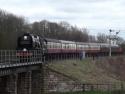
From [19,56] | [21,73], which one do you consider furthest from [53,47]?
[19,56]

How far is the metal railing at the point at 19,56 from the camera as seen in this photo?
40.0 meters

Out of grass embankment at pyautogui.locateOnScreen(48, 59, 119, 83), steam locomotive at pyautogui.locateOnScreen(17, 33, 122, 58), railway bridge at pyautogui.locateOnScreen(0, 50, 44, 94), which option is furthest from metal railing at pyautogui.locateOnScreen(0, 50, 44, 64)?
grass embankment at pyautogui.locateOnScreen(48, 59, 119, 83)

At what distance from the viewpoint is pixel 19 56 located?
45.7 m

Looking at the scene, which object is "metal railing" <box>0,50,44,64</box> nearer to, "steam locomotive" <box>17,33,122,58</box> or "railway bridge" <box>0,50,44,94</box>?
"railway bridge" <box>0,50,44,94</box>

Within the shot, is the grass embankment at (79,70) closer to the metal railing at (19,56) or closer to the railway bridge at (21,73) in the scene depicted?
the railway bridge at (21,73)

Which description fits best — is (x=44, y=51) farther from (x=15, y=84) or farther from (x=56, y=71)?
(x=15, y=84)

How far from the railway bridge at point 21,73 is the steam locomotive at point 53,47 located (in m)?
1.50

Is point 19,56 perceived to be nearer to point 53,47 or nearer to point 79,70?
point 79,70

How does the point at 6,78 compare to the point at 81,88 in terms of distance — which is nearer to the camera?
the point at 6,78

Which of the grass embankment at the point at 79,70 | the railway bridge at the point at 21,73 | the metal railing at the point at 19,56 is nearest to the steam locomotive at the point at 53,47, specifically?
the metal railing at the point at 19,56

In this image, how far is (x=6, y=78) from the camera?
49.1 meters

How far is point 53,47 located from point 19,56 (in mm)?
22976

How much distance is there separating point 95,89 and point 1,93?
12.3m

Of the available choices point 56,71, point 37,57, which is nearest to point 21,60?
point 37,57
